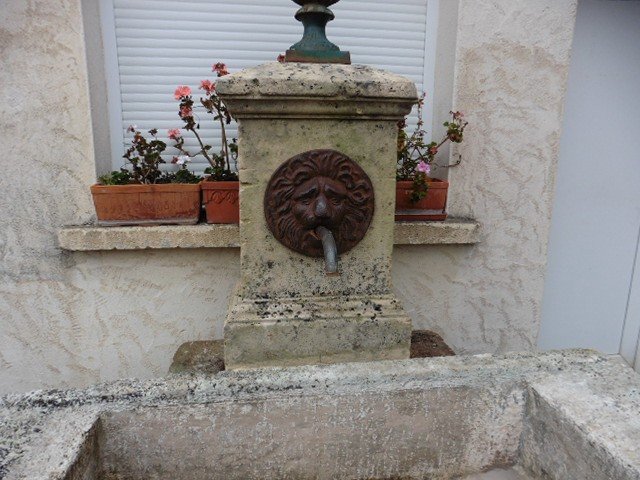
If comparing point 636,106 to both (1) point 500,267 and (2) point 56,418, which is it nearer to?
(1) point 500,267

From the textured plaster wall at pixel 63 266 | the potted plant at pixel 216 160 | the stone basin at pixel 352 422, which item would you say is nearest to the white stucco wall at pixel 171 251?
the textured plaster wall at pixel 63 266

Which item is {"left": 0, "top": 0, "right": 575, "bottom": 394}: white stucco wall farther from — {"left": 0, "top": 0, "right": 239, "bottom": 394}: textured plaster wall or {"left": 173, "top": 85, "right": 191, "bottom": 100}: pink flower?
{"left": 173, "top": 85, "right": 191, "bottom": 100}: pink flower

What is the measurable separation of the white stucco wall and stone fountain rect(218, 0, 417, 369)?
2.53 feet

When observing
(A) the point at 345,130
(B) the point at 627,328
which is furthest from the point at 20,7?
(B) the point at 627,328

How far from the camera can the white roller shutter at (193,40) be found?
2.35m

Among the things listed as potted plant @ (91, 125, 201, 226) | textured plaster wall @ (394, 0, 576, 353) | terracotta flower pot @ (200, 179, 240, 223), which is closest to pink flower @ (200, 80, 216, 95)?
potted plant @ (91, 125, 201, 226)

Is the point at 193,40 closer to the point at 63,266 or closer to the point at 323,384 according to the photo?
the point at 63,266

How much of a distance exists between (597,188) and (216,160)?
2.31 metres

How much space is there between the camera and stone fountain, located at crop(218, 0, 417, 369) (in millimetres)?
1550

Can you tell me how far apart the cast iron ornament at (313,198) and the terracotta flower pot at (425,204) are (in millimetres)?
740

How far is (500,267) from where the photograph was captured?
2.64 metres

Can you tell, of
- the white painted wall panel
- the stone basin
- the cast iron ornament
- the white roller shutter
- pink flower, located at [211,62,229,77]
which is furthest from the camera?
the white painted wall panel

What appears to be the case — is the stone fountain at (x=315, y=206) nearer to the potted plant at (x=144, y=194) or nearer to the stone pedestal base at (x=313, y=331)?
the stone pedestal base at (x=313, y=331)

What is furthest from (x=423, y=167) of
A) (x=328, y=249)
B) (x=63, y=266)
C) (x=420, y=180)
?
(x=63, y=266)
